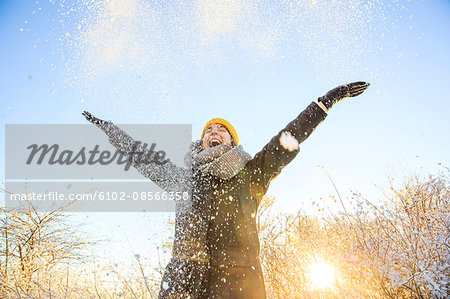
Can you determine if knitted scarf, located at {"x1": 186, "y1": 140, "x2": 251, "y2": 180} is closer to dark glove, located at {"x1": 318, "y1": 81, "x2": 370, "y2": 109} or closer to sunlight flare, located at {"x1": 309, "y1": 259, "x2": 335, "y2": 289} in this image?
dark glove, located at {"x1": 318, "y1": 81, "x2": 370, "y2": 109}

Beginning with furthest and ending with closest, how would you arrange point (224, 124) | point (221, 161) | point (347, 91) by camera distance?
point (224, 124) → point (347, 91) → point (221, 161)

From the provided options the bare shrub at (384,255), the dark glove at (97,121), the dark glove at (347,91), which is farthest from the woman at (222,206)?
the bare shrub at (384,255)

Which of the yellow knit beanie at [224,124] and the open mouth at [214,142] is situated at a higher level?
the yellow knit beanie at [224,124]

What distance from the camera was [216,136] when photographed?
8.75 ft

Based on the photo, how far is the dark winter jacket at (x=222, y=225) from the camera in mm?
1453

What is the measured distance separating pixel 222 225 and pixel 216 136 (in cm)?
122

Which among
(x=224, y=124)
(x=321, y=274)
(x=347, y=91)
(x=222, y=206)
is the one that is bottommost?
(x=321, y=274)

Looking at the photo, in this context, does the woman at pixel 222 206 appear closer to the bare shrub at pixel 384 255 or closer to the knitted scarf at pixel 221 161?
the knitted scarf at pixel 221 161

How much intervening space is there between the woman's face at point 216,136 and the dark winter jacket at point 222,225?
515 mm

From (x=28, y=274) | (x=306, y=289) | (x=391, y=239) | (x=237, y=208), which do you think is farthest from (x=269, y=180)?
(x=28, y=274)

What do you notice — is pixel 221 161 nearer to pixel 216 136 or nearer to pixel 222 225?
pixel 222 225

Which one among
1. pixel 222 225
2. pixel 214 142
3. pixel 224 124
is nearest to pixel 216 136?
pixel 214 142

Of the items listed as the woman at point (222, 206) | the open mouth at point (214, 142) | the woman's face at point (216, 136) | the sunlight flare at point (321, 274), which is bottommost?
the sunlight flare at point (321, 274)

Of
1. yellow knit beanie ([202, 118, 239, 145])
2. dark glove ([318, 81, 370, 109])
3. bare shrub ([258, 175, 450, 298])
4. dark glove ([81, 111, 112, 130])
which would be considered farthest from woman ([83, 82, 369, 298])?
bare shrub ([258, 175, 450, 298])
